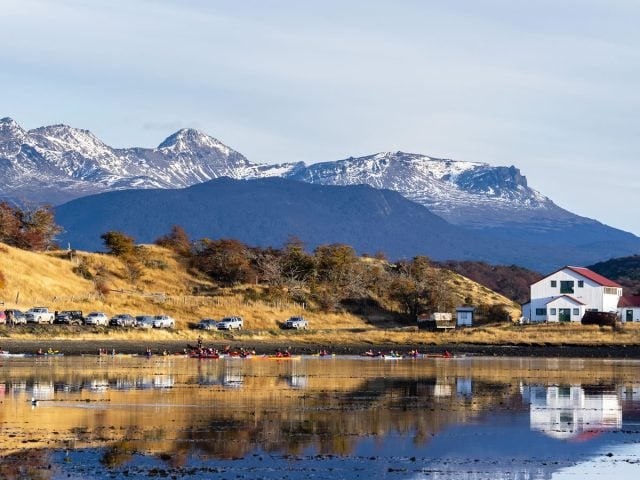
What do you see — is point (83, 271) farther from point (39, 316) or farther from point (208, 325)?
point (39, 316)

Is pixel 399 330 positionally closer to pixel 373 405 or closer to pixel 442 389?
pixel 442 389

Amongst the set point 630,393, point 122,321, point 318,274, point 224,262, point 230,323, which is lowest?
point 630,393

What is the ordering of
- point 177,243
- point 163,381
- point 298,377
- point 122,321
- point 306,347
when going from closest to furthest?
point 163,381, point 298,377, point 306,347, point 122,321, point 177,243

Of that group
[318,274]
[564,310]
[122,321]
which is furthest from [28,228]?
[564,310]

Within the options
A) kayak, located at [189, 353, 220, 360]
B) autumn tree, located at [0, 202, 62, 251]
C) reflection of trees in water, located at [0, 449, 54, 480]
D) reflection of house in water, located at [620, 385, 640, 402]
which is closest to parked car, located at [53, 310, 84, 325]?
kayak, located at [189, 353, 220, 360]

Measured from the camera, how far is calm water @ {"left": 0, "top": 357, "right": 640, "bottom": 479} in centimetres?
2916

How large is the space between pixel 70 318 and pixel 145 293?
80.9 ft

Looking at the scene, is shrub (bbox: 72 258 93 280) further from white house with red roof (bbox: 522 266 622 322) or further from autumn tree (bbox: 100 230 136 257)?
white house with red roof (bbox: 522 266 622 322)

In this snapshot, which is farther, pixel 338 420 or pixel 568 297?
pixel 568 297

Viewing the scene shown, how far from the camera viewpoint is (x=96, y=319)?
300ft

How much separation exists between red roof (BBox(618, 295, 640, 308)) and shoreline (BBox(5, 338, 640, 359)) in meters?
28.3

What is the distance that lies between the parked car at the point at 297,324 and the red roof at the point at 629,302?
36016 millimetres

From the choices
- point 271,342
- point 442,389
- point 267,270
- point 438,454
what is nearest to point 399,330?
point 271,342

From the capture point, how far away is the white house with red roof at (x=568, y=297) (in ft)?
394
